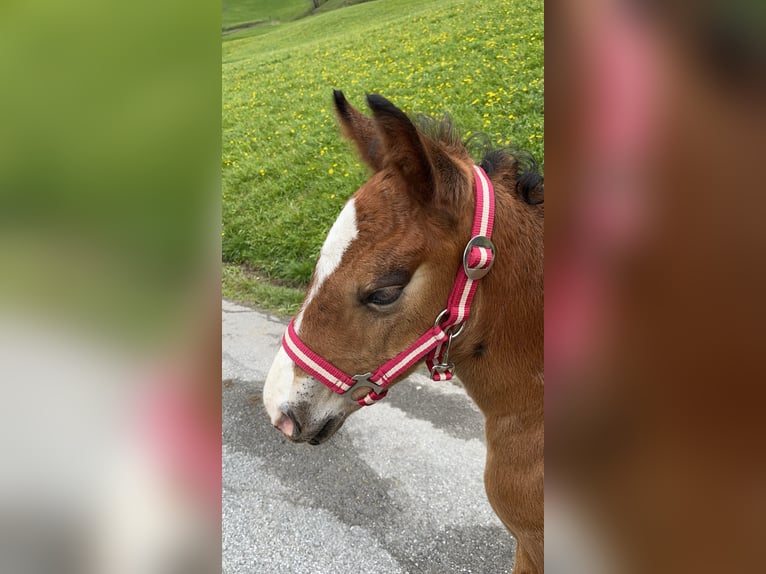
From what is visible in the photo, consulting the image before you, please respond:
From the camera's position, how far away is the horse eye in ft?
3.72

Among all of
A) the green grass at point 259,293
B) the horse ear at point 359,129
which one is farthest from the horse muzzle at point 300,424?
the green grass at point 259,293

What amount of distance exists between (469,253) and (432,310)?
0.14 m

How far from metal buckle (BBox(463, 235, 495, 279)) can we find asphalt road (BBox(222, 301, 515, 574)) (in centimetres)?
141

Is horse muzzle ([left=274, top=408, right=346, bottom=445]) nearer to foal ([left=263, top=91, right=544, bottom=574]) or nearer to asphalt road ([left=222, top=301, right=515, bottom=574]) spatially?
foal ([left=263, top=91, right=544, bottom=574])
